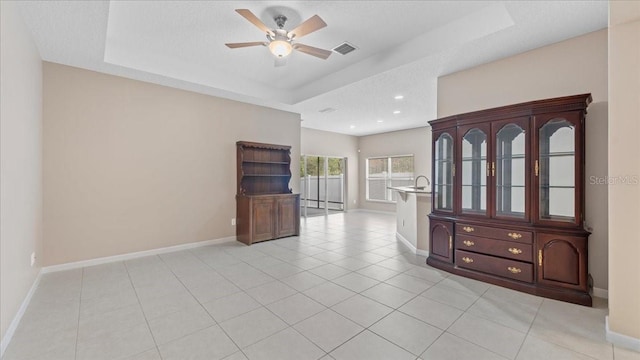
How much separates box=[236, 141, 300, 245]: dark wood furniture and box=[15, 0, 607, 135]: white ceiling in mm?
1321

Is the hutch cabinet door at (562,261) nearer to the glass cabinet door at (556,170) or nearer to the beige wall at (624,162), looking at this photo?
the glass cabinet door at (556,170)

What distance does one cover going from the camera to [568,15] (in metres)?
→ 2.65

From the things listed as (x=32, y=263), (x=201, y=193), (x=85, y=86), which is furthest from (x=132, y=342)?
(x=85, y=86)

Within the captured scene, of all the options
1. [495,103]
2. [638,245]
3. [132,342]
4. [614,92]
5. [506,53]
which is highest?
[506,53]

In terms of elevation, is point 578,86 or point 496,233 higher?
point 578,86

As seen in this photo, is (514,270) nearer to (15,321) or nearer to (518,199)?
(518,199)

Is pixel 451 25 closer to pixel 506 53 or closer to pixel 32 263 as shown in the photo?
pixel 506 53

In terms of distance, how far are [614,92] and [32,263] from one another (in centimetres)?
592

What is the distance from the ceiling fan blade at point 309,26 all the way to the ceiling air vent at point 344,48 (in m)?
0.99

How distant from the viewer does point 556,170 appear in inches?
115

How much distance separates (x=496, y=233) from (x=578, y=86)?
190 cm

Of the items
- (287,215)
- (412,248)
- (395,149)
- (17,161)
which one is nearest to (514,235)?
(412,248)

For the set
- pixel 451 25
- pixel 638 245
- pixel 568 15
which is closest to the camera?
pixel 638 245

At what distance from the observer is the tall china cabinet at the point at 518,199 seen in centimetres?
274
